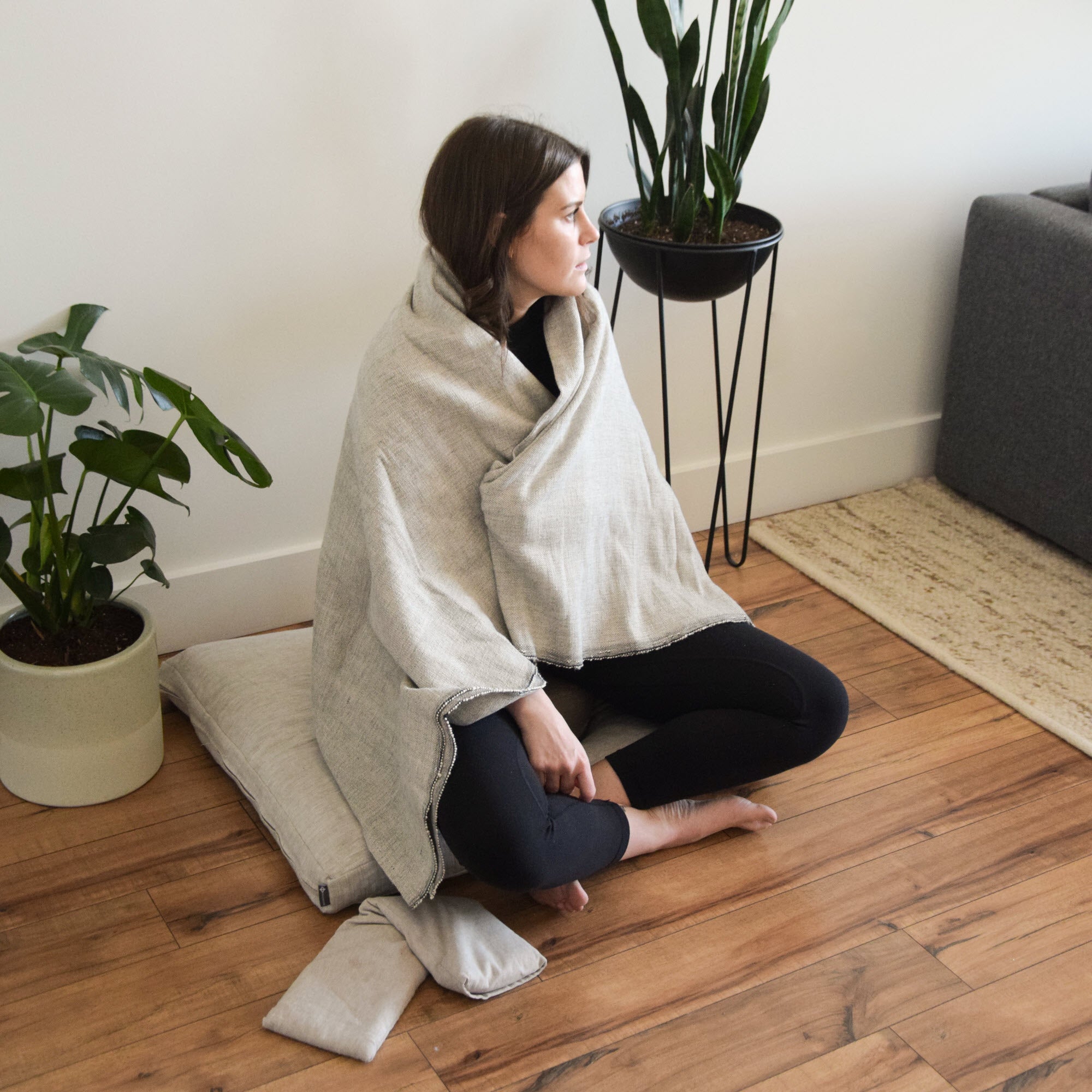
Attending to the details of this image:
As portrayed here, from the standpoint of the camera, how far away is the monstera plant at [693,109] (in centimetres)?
183

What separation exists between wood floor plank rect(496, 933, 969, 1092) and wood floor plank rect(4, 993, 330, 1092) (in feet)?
0.82

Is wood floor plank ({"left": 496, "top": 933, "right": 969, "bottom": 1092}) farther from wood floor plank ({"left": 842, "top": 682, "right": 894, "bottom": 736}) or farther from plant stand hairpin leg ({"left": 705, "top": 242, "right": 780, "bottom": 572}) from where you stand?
plant stand hairpin leg ({"left": 705, "top": 242, "right": 780, "bottom": 572})

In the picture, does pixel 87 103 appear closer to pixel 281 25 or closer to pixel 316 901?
pixel 281 25

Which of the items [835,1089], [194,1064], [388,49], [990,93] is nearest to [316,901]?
[194,1064]

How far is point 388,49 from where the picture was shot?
1.82 meters

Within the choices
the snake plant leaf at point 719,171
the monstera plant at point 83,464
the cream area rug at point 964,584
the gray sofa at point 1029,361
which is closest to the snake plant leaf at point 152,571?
the monstera plant at point 83,464

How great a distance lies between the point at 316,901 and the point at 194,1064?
0.25 metres

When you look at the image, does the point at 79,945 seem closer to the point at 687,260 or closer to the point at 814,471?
the point at 687,260

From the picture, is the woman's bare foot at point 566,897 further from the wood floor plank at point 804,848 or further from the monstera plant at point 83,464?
the monstera plant at point 83,464

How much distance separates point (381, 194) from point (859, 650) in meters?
1.09

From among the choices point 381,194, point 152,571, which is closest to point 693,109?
point 381,194

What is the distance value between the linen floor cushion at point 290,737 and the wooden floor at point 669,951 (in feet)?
0.17

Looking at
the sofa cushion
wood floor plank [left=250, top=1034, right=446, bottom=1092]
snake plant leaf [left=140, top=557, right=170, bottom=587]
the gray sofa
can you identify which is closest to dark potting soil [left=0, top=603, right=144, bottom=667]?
snake plant leaf [left=140, top=557, right=170, bottom=587]

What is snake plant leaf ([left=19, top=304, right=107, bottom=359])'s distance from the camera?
5.28 feet
